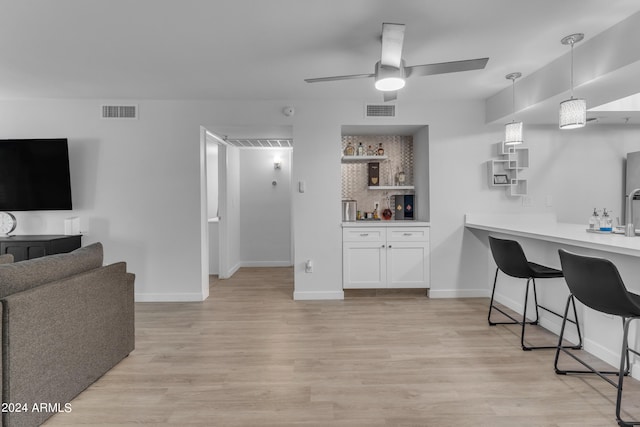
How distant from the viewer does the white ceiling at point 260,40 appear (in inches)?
88.6

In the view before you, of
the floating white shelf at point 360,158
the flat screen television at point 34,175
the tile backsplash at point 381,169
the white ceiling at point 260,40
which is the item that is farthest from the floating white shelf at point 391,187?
the flat screen television at point 34,175

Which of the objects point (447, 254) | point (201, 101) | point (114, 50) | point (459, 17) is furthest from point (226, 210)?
point (459, 17)

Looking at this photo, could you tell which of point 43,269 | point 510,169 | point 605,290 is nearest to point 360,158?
point 510,169

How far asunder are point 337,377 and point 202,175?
3009 mm

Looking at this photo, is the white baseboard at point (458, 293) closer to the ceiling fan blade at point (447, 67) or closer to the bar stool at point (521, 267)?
the bar stool at point (521, 267)

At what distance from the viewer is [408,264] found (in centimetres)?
432

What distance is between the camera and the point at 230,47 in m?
2.83

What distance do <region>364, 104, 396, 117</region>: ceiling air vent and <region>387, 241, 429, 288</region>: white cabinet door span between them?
1.61 m

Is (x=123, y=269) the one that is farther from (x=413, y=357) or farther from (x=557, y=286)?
(x=557, y=286)

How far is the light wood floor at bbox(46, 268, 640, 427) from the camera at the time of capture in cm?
194

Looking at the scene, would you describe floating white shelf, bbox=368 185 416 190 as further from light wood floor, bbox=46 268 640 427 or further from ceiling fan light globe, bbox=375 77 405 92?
ceiling fan light globe, bbox=375 77 405 92

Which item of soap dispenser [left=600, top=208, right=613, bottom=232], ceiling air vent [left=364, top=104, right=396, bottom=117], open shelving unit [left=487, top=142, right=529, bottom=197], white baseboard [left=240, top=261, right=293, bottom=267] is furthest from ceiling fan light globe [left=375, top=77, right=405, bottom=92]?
white baseboard [left=240, top=261, right=293, bottom=267]

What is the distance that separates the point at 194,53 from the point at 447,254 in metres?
3.55

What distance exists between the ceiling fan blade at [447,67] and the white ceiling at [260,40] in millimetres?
287
